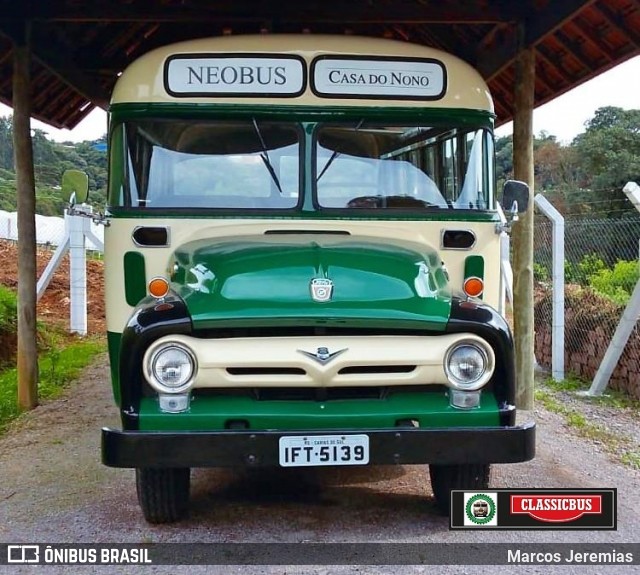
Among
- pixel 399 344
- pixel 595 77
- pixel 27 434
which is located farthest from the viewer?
pixel 595 77

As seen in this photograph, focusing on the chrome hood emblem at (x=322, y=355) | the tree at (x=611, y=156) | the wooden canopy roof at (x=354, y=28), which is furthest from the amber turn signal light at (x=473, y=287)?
the tree at (x=611, y=156)

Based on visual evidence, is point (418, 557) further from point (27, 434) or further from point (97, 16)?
point (97, 16)

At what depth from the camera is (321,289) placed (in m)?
4.01

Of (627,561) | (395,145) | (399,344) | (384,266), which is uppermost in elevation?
(395,145)

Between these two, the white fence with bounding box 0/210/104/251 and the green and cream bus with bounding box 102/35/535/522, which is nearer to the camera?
the green and cream bus with bounding box 102/35/535/522

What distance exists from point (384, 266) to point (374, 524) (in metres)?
1.44

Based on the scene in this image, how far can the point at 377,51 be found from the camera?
17.2ft

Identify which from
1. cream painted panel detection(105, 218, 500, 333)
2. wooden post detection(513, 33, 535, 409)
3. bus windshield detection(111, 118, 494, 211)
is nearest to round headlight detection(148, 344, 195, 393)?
cream painted panel detection(105, 218, 500, 333)

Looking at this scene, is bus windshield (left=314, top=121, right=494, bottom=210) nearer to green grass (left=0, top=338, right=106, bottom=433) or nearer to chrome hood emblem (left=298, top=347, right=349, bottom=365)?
chrome hood emblem (left=298, top=347, right=349, bottom=365)

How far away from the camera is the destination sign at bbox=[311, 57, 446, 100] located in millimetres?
5148

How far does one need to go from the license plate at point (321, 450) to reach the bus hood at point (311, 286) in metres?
0.54

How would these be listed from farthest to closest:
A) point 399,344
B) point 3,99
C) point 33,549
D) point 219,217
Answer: point 3,99, point 219,217, point 33,549, point 399,344

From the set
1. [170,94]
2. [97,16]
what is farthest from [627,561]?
[97,16]

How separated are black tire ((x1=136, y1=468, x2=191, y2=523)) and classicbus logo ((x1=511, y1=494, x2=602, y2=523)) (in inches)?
70.6
